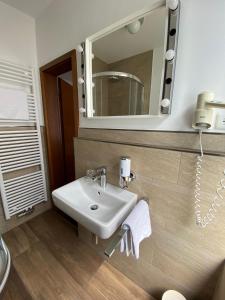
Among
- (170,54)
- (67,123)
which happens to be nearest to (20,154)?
(67,123)

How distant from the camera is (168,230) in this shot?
37.8 inches

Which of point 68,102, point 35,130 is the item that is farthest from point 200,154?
point 68,102

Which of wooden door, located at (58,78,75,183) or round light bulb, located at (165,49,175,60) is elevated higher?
round light bulb, located at (165,49,175,60)

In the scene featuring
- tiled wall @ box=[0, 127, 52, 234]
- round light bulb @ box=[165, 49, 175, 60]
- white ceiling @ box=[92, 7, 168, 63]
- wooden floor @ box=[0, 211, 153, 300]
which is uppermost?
white ceiling @ box=[92, 7, 168, 63]

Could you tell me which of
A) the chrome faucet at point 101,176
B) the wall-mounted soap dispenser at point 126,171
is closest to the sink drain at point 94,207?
the chrome faucet at point 101,176

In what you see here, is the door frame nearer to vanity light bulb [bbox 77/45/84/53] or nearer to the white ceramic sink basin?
Result: vanity light bulb [bbox 77/45/84/53]

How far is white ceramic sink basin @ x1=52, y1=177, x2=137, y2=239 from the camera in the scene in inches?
32.0

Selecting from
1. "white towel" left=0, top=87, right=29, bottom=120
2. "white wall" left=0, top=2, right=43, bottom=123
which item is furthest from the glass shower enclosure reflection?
"white wall" left=0, top=2, right=43, bottom=123

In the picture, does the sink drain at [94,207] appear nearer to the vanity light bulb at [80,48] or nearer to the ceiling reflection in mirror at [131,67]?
the ceiling reflection in mirror at [131,67]

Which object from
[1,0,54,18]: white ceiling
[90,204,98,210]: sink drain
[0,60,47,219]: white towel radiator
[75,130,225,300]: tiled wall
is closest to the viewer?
[75,130,225,300]: tiled wall

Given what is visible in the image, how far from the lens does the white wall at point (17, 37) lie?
4.73 feet

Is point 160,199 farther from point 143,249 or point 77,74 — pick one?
point 77,74

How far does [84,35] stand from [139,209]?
144 cm

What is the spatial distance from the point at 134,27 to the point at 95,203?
4.36ft
